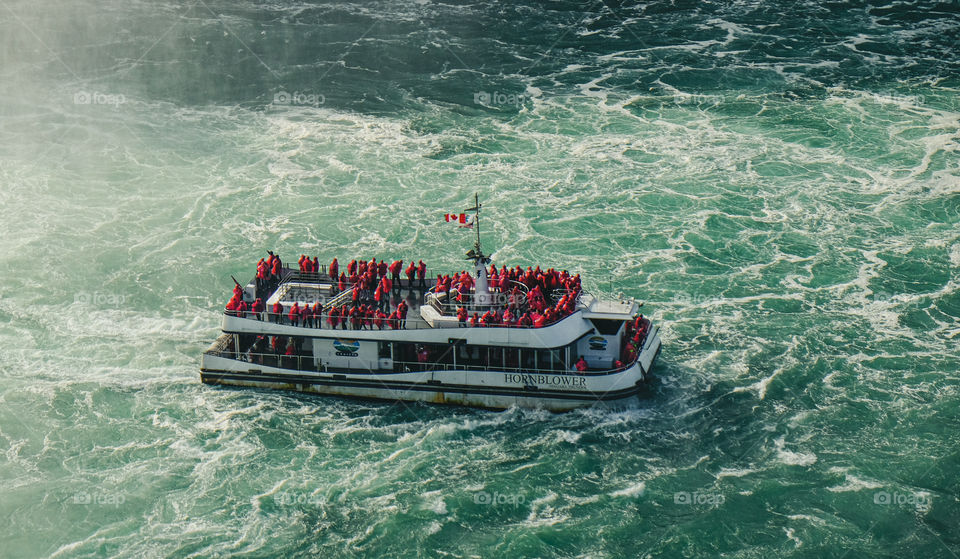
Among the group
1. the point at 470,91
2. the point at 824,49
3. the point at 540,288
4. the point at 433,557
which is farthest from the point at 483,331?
the point at 824,49

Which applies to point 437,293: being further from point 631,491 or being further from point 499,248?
point 499,248

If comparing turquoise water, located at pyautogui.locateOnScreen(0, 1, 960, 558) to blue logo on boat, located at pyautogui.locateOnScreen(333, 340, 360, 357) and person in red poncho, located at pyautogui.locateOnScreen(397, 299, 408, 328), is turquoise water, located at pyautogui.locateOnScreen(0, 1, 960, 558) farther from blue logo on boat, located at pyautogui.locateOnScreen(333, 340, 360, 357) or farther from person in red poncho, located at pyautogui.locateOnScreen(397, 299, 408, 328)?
person in red poncho, located at pyautogui.locateOnScreen(397, 299, 408, 328)

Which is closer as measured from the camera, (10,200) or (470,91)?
(10,200)

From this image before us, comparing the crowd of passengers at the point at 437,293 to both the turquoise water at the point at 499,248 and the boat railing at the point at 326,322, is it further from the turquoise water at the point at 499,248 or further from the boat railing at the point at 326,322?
the turquoise water at the point at 499,248

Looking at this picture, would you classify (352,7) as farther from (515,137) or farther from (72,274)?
(72,274)

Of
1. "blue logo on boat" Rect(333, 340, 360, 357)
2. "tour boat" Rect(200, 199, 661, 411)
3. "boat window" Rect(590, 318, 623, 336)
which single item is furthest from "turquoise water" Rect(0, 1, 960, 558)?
"boat window" Rect(590, 318, 623, 336)
